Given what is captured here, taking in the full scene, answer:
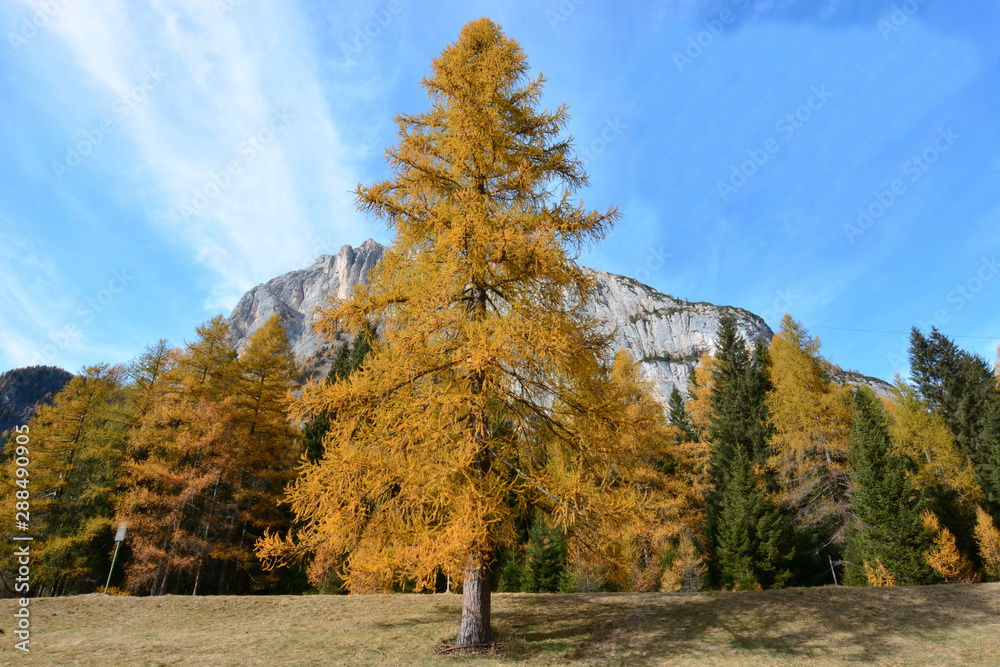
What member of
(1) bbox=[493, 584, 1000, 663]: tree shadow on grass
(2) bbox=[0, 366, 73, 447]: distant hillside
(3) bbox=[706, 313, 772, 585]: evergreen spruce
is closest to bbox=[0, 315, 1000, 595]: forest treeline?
(3) bbox=[706, 313, 772, 585]: evergreen spruce

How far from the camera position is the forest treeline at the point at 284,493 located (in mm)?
15570

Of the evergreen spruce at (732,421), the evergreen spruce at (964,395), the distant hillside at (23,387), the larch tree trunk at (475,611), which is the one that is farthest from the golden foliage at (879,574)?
the distant hillside at (23,387)

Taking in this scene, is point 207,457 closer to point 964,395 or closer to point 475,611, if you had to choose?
point 475,611

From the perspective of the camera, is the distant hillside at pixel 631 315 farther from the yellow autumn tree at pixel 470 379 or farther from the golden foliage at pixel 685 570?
the yellow autumn tree at pixel 470 379

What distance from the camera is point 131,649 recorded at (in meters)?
6.51

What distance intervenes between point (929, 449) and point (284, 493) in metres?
29.8

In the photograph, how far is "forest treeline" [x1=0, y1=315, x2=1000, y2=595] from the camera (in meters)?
15.6

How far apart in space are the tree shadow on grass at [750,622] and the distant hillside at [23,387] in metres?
105

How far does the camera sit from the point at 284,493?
1491 centimetres

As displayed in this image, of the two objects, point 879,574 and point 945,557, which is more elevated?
point 945,557

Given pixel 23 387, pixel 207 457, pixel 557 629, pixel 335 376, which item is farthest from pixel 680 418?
pixel 23 387

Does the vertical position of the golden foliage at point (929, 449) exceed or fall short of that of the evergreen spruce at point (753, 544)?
it exceeds it

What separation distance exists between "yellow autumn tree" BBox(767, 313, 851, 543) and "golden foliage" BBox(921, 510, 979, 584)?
2.46m

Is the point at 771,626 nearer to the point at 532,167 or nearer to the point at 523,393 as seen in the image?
the point at 523,393
